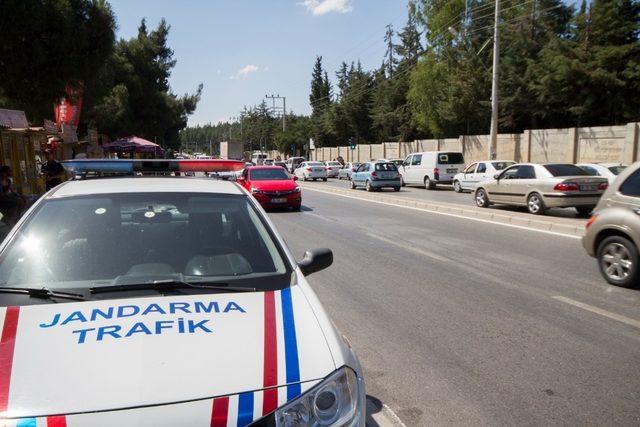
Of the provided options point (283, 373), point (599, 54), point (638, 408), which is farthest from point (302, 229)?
point (599, 54)

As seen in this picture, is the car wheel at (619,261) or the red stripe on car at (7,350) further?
the car wheel at (619,261)

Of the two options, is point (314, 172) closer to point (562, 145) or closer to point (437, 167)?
point (437, 167)

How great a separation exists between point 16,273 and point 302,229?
1032 cm

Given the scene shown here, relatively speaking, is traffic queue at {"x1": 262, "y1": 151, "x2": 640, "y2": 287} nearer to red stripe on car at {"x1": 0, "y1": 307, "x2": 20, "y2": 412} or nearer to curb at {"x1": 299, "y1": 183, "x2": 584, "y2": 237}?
curb at {"x1": 299, "y1": 183, "x2": 584, "y2": 237}

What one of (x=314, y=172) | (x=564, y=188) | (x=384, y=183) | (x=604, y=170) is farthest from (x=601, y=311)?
(x=314, y=172)

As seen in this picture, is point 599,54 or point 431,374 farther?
point 599,54

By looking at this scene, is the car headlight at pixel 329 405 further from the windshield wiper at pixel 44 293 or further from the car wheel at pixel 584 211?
the car wheel at pixel 584 211

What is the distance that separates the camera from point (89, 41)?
1427cm

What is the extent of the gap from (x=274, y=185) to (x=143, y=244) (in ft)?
47.2

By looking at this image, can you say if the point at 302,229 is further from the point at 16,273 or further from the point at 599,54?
the point at 599,54

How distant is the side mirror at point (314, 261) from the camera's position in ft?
11.2

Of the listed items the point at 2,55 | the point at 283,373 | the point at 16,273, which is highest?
the point at 2,55

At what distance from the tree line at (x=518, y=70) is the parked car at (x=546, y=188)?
1918cm

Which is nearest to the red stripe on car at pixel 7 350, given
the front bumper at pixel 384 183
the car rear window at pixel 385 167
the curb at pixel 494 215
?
the curb at pixel 494 215
